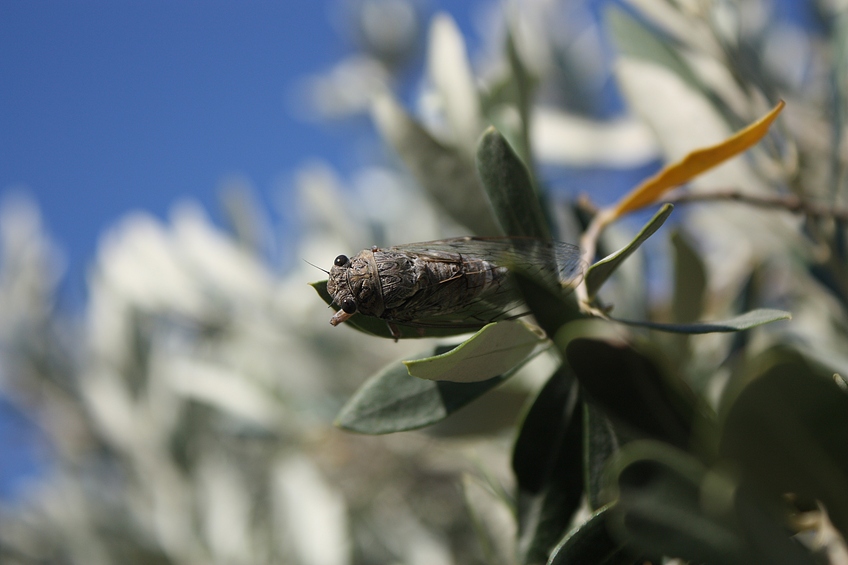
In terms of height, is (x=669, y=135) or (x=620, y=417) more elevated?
(x=669, y=135)

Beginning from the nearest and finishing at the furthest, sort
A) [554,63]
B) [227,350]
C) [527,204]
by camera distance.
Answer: [527,204] < [227,350] < [554,63]

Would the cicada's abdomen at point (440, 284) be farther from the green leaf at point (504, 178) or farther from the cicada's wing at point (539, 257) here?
the green leaf at point (504, 178)

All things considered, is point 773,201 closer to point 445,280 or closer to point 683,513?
point 445,280

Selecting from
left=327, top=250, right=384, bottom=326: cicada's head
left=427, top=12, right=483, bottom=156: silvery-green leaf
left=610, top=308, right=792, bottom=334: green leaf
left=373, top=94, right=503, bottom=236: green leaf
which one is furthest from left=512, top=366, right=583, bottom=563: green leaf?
left=427, top=12, right=483, bottom=156: silvery-green leaf

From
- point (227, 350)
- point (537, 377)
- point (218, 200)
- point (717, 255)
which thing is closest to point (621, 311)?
point (537, 377)

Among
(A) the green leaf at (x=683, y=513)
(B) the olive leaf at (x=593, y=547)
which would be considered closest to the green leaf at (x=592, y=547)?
(B) the olive leaf at (x=593, y=547)

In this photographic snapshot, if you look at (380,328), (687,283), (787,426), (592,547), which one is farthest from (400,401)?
(687,283)

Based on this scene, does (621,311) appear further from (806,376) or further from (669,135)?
(806,376)
